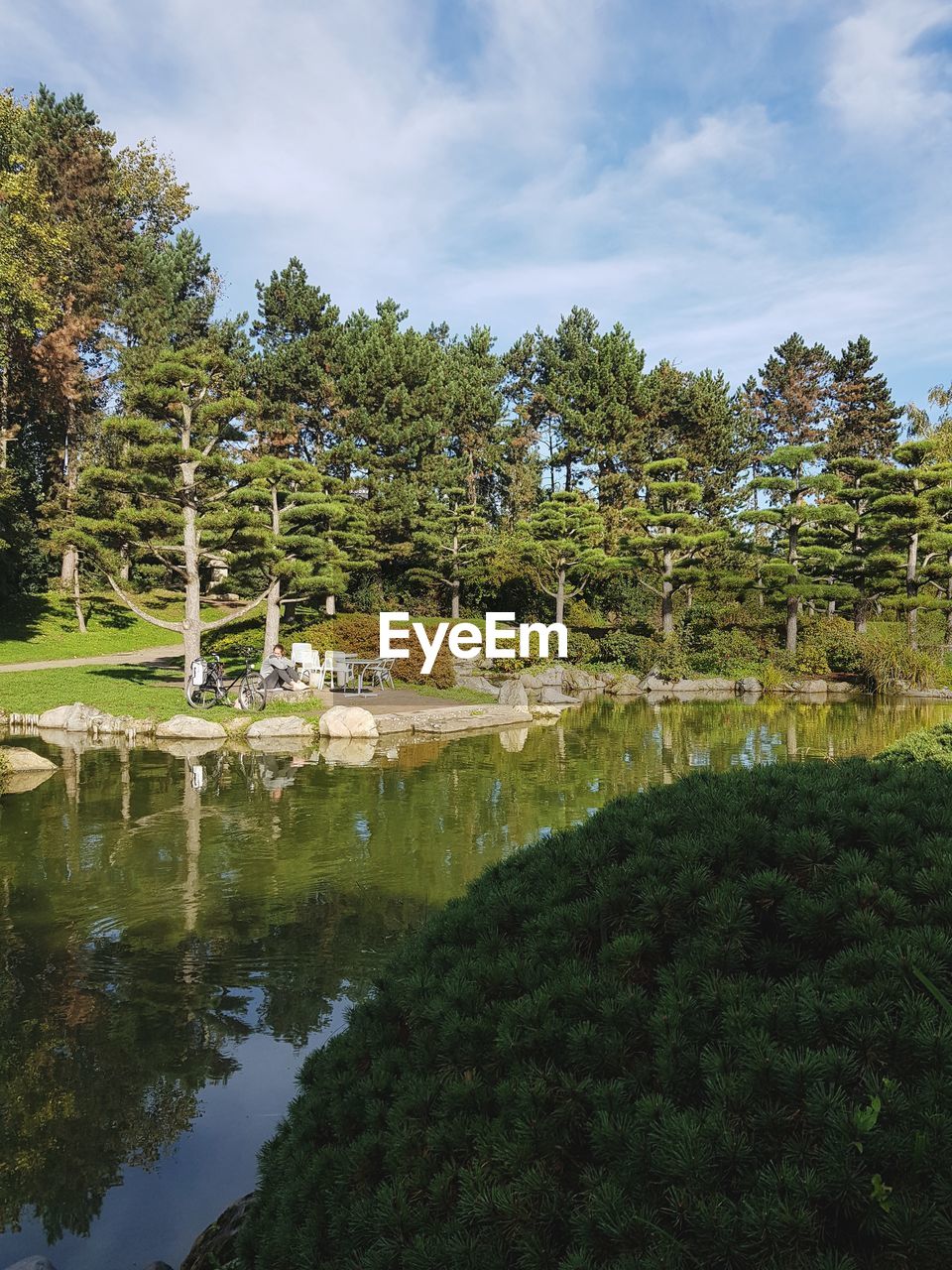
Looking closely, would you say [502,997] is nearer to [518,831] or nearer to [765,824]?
[765,824]

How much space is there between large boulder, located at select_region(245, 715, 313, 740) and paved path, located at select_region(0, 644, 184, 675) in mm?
7529

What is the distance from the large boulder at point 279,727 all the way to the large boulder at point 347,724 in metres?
0.30

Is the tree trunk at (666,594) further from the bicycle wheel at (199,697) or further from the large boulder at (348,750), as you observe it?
the bicycle wheel at (199,697)

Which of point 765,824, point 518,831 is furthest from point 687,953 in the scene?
point 518,831

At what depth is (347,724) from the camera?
1372cm

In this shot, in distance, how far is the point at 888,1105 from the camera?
5.05 feet

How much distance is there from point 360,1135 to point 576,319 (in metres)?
40.4

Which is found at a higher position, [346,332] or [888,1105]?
[346,332]

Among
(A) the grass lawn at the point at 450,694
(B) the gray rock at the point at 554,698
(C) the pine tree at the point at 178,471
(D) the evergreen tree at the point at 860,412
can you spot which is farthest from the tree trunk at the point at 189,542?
(D) the evergreen tree at the point at 860,412

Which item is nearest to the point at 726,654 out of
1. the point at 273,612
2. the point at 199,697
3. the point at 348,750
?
the point at 273,612

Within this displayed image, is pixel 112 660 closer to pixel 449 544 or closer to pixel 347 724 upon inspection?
pixel 347 724

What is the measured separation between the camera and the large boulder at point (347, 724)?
538 inches

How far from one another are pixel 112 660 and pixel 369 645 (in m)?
6.77

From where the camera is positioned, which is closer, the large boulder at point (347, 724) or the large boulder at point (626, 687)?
the large boulder at point (347, 724)
